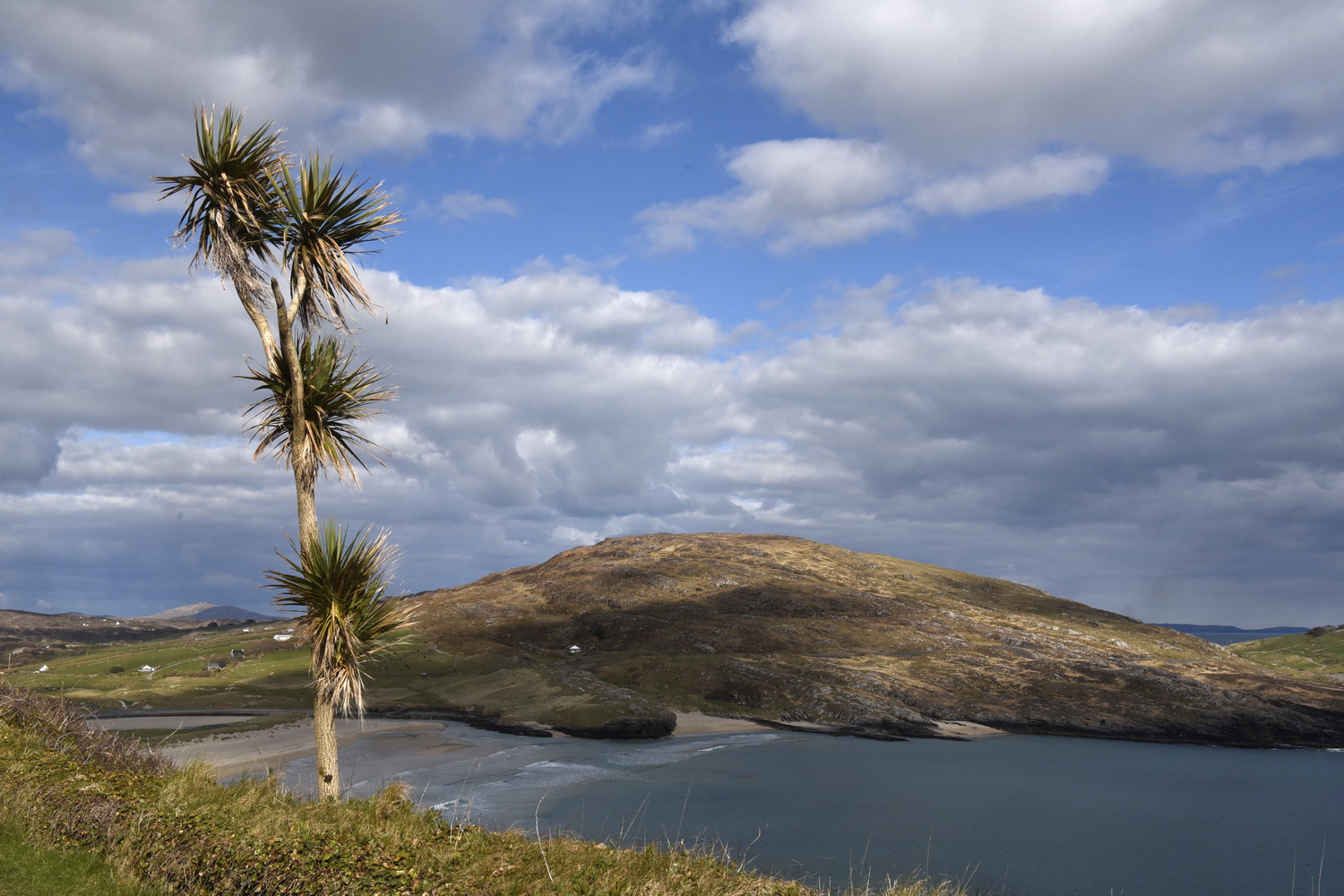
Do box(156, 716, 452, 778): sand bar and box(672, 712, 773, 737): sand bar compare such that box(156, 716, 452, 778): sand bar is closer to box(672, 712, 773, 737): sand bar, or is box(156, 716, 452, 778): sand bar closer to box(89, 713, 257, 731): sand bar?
box(89, 713, 257, 731): sand bar

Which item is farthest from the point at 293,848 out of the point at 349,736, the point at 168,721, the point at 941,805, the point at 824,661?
the point at 824,661

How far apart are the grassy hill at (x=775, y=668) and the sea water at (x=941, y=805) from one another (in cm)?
746

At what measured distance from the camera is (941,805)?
54.0 m

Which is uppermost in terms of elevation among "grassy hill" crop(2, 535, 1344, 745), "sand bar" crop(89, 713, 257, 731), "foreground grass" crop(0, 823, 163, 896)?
"foreground grass" crop(0, 823, 163, 896)

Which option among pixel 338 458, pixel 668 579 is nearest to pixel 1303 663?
pixel 668 579

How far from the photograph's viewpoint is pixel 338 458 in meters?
17.6

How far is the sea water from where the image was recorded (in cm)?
4041

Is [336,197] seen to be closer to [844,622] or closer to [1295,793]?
[1295,793]

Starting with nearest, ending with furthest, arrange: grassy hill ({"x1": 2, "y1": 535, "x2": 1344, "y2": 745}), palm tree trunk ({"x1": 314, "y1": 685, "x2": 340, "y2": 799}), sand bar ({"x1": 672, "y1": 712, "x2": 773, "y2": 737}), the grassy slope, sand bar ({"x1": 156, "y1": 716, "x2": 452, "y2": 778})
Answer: palm tree trunk ({"x1": 314, "y1": 685, "x2": 340, "y2": 799}), sand bar ({"x1": 156, "y1": 716, "x2": 452, "y2": 778}), sand bar ({"x1": 672, "y1": 712, "x2": 773, "y2": 737}), grassy hill ({"x1": 2, "y1": 535, "x2": 1344, "y2": 745}), the grassy slope

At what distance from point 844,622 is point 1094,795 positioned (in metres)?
58.7

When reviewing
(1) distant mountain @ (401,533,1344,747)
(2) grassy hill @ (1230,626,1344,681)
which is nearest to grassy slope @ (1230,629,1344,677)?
(2) grassy hill @ (1230,626,1344,681)

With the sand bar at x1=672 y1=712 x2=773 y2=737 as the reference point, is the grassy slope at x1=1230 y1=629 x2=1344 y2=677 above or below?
above

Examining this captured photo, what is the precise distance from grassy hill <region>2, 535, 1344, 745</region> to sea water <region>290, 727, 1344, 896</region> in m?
7.46

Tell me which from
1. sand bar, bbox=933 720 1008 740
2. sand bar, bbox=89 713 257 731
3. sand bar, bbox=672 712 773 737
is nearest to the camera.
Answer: sand bar, bbox=89 713 257 731
